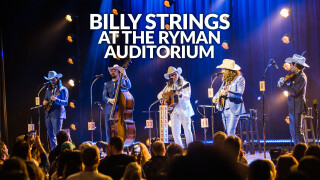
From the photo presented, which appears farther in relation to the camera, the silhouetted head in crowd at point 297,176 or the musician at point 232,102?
the musician at point 232,102

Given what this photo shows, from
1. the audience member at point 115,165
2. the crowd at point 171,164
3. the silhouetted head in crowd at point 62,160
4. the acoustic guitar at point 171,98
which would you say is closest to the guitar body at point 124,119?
the acoustic guitar at point 171,98

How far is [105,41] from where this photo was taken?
47.8 feet

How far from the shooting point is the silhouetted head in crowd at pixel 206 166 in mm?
1934

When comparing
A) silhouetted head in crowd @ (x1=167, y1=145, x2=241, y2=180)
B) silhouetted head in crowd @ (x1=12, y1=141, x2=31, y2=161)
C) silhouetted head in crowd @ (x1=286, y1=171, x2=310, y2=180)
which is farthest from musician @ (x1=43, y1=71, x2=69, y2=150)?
silhouetted head in crowd @ (x1=167, y1=145, x2=241, y2=180)

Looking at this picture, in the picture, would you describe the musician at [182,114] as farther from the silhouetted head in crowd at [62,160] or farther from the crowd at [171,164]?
the silhouetted head in crowd at [62,160]

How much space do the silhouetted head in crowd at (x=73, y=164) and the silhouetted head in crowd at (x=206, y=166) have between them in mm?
3047

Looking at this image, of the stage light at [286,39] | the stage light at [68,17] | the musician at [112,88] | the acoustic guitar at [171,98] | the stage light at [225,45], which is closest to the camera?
the acoustic guitar at [171,98]

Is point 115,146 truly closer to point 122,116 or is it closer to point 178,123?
point 122,116

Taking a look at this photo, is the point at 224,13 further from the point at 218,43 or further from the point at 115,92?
the point at 115,92

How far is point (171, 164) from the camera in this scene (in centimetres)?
207

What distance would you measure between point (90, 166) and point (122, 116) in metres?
5.62

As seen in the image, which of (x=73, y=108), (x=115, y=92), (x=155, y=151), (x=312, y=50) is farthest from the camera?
(x=73, y=108)

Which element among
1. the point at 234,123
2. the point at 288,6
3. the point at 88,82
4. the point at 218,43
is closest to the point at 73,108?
the point at 88,82

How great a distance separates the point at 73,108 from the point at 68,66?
139 cm
